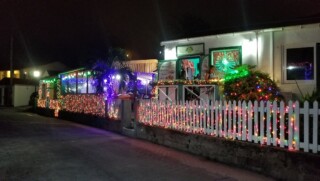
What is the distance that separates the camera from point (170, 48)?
53.5 feet

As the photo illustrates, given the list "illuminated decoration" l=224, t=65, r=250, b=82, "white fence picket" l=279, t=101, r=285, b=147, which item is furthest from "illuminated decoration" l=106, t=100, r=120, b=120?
"white fence picket" l=279, t=101, r=285, b=147

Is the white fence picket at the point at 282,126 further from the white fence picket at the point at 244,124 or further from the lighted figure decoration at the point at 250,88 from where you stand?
the lighted figure decoration at the point at 250,88

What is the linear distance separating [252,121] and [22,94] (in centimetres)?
4144

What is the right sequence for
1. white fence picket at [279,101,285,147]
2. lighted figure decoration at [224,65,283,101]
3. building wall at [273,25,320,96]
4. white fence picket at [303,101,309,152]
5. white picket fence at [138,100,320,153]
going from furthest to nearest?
building wall at [273,25,320,96]
lighted figure decoration at [224,65,283,101]
white fence picket at [279,101,285,147]
white picket fence at [138,100,320,153]
white fence picket at [303,101,309,152]

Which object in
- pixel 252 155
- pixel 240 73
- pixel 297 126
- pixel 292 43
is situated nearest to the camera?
pixel 297 126

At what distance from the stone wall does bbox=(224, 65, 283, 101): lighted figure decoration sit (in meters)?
2.02

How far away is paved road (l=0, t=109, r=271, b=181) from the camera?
753cm

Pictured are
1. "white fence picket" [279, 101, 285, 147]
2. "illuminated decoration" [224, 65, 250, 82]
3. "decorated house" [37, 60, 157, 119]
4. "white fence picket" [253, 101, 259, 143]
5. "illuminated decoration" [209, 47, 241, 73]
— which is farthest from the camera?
"decorated house" [37, 60, 157, 119]

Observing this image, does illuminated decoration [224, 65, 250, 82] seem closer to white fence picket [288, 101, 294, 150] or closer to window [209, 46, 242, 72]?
window [209, 46, 242, 72]

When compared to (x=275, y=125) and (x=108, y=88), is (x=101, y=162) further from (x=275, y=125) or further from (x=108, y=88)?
(x=108, y=88)

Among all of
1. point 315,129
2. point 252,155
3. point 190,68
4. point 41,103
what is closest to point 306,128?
point 315,129

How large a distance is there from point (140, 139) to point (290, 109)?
6464mm

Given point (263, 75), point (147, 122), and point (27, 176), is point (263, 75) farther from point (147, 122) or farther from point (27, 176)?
point (27, 176)

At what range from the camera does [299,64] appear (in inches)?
482
